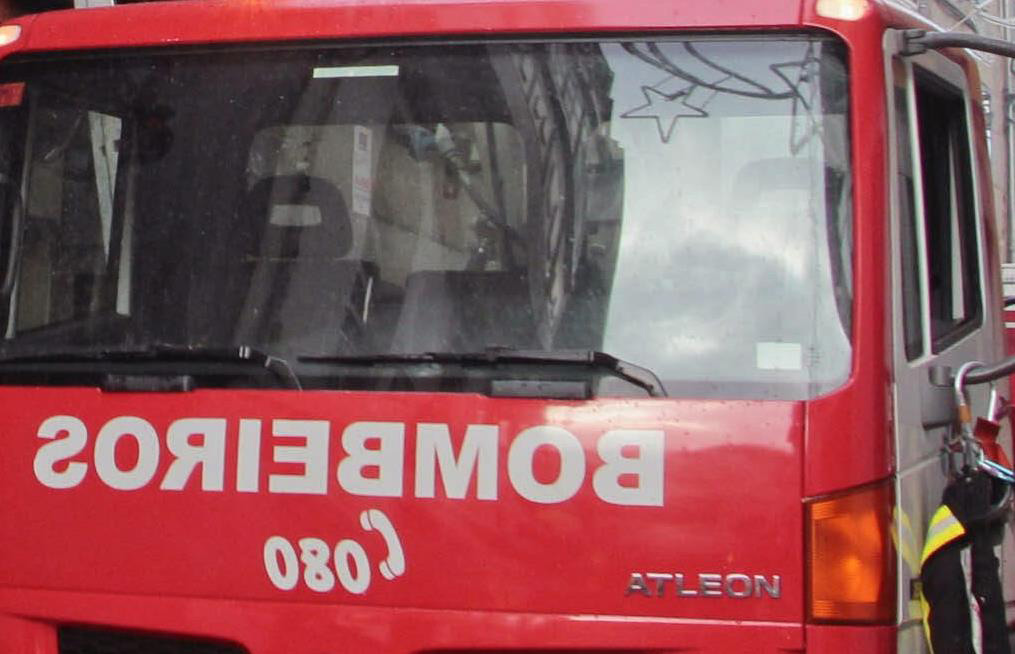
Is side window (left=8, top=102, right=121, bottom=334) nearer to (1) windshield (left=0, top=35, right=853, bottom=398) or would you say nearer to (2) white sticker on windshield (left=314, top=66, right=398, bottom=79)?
(1) windshield (left=0, top=35, right=853, bottom=398)

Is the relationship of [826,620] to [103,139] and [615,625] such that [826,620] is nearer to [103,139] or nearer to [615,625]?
[615,625]

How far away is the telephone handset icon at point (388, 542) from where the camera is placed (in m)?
3.09

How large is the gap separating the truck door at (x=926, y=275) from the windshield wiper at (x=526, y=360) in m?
0.53

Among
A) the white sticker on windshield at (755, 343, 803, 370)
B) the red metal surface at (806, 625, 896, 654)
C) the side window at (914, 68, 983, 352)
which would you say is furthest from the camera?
the side window at (914, 68, 983, 352)

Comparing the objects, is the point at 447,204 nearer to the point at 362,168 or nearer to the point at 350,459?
the point at 362,168

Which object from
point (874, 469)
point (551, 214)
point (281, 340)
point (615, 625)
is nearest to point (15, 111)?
point (281, 340)

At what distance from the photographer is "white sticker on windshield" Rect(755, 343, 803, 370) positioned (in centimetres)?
305

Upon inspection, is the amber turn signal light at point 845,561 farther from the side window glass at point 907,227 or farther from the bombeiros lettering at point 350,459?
the side window glass at point 907,227

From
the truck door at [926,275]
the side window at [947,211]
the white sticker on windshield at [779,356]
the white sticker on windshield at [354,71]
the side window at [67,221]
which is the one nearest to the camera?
the white sticker on windshield at [779,356]

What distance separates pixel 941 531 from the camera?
10.9ft

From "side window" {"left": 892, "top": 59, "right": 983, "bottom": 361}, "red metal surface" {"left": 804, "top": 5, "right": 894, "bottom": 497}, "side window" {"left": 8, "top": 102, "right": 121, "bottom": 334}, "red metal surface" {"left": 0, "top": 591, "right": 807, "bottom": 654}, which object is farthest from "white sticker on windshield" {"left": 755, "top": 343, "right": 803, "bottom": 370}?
"side window" {"left": 8, "top": 102, "right": 121, "bottom": 334}

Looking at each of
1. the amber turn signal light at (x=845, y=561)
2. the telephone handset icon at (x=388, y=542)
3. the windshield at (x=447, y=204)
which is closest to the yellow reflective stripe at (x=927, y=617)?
the amber turn signal light at (x=845, y=561)

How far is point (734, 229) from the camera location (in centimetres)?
319

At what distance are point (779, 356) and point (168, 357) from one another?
136 cm
